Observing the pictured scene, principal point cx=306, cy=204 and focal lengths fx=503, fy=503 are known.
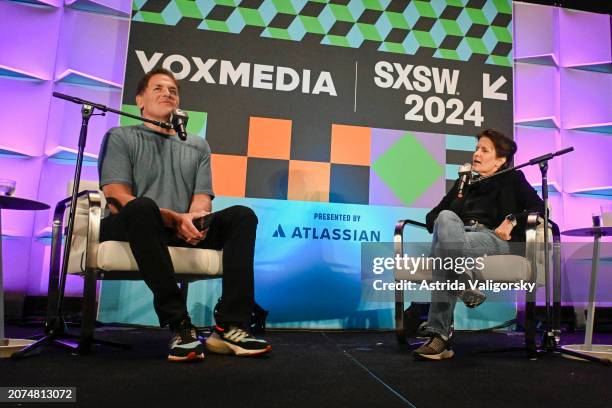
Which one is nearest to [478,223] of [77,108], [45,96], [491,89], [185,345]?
[185,345]

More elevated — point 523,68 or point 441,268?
point 523,68

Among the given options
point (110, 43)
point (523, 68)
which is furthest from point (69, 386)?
point (523, 68)

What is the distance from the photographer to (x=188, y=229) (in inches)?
75.7

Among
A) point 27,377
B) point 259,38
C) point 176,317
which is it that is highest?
point 259,38

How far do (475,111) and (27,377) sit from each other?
3.29 metres

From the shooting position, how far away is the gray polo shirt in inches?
82.4

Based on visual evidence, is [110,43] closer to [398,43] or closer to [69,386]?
[398,43]

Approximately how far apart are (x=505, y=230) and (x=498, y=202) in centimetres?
27

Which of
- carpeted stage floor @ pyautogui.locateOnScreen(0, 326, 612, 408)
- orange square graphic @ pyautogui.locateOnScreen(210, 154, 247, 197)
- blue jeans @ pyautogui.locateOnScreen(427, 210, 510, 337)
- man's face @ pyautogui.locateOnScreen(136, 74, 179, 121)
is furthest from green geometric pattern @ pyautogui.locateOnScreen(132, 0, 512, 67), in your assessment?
carpeted stage floor @ pyautogui.locateOnScreen(0, 326, 612, 408)

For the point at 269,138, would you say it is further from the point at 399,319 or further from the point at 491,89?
the point at 491,89

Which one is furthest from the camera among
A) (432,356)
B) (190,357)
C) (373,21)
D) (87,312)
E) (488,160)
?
(373,21)

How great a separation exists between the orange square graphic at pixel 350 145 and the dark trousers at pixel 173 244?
1.59 metres

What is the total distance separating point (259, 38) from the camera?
357 cm

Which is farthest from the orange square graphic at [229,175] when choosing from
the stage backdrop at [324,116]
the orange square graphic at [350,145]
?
the orange square graphic at [350,145]
